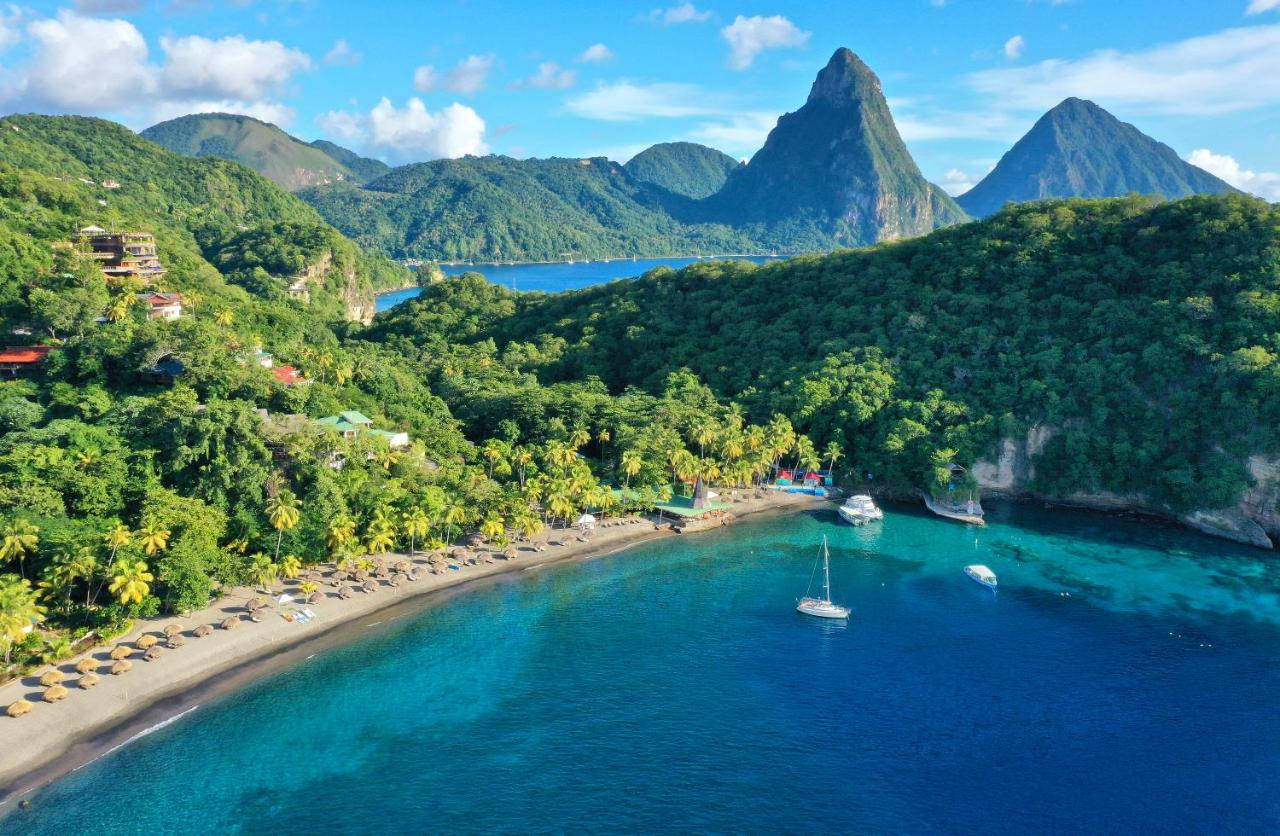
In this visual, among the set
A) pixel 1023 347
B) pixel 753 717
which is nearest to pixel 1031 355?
pixel 1023 347

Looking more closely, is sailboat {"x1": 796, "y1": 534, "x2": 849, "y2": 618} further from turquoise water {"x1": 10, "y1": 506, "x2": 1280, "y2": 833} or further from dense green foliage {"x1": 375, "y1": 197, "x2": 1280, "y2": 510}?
dense green foliage {"x1": 375, "y1": 197, "x2": 1280, "y2": 510}

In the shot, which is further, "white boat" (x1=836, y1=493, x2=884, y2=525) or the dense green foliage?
"white boat" (x1=836, y1=493, x2=884, y2=525)

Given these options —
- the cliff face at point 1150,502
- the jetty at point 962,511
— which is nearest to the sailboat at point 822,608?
the jetty at point 962,511

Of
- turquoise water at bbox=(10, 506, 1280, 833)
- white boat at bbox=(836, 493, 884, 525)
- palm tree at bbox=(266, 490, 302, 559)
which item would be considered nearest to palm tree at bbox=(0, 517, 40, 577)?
palm tree at bbox=(266, 490, 302, 559)

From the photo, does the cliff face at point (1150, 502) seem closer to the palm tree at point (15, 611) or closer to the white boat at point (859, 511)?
the white boat at point (859, 511)

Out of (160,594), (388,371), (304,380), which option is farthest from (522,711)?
(388,371)

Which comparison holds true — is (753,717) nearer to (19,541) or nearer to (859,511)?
(859,511)
